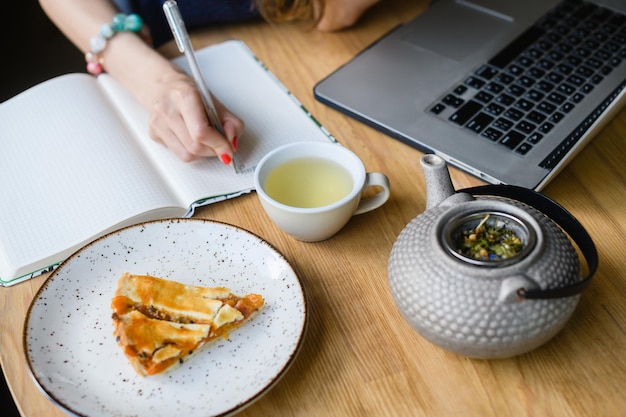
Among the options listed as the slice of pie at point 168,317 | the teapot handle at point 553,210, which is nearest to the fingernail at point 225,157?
the slice of pie at point 168,317

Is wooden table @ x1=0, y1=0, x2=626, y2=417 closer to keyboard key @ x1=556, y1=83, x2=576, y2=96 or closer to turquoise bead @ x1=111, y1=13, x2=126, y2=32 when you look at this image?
keyboard key @ x1=556, y1=83, x2=576, y2=96

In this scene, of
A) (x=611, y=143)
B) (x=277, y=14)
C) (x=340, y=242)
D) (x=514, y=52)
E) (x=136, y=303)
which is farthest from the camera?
(x=277, y=14)

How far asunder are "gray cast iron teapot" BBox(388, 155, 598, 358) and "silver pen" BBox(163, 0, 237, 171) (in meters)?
0.38

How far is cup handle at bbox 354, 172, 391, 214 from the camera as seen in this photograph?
740 mm

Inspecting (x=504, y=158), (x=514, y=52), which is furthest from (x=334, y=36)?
(x=504, y=158)

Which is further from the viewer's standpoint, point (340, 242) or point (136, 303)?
point (340, 242)

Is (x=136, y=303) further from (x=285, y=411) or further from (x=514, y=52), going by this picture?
(x=514, y=52)

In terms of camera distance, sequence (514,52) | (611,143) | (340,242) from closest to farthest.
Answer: (340,242) < (611,143) < (514,52)

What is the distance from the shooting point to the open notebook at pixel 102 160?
786 mm

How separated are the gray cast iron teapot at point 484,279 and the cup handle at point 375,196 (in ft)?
0.41

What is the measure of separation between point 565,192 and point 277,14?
60cm

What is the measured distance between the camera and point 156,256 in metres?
0.73

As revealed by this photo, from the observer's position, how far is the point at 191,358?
0.63m

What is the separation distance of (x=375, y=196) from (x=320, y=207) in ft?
0.30
